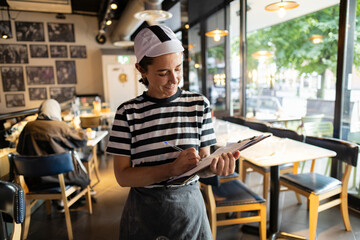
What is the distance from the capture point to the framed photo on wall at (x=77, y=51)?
869cm

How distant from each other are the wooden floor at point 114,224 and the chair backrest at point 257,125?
0.92 metres

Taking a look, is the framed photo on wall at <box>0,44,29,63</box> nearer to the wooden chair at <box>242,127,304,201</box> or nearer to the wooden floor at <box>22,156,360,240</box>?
the wooden floor at <box>22,156,360,240</box>

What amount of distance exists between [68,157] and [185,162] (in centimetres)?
180

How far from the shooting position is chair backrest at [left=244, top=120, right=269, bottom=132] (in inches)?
122

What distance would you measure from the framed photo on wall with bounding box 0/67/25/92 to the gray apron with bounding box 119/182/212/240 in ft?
29.6

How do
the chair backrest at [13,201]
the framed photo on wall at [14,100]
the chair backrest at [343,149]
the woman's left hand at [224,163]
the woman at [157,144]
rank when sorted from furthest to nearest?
the framed photo on wall at [14,100]
the chair backrest at [343,149]
the chair backrest at [13,201]
the woman at [157,144]
the woman's left hand at [224,163]

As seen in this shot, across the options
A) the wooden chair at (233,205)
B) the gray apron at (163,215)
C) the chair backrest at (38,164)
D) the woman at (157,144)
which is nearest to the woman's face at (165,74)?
the woman at (157,144)

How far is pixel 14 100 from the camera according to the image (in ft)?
27.5

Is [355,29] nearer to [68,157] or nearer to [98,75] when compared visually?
[68,157]

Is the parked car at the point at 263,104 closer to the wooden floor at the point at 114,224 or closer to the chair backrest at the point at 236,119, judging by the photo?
the chair backrest at the point at 236,119

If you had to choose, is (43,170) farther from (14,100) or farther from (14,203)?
(14,100)

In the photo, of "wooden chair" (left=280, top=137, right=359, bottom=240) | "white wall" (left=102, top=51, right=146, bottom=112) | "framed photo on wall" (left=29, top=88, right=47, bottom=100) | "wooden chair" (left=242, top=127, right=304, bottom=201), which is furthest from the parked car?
"framed photo on wall" (left=29, top=88, right=47, bottom=100)

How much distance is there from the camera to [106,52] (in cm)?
864

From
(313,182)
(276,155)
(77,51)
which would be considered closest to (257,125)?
(313,182)
